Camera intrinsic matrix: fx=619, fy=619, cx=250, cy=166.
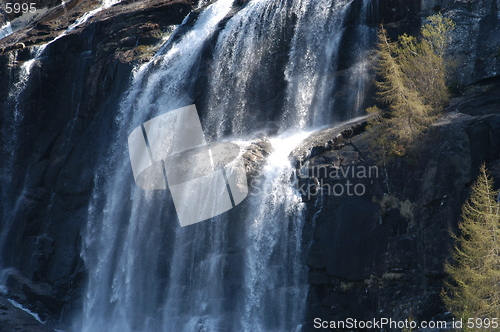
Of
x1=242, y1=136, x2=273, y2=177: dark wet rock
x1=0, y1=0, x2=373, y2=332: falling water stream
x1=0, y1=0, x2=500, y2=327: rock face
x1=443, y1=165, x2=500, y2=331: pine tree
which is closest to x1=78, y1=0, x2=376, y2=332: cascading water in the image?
x1=0, y1=0, x2=373, y2=332: falling water stream

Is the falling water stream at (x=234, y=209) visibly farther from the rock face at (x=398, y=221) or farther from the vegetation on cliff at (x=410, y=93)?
the vegetation on cliff at (x=410, y=93)

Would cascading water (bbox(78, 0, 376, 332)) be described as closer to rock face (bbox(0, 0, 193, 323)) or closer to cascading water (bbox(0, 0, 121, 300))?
rock face (bbox(0, 0, 193, 323))

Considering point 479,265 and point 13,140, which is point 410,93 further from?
point 13,140

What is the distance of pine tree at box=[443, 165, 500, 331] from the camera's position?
61.9ft

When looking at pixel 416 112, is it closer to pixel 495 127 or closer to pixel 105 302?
pixel 495 127

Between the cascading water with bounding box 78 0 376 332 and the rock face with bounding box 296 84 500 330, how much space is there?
1.30 metres

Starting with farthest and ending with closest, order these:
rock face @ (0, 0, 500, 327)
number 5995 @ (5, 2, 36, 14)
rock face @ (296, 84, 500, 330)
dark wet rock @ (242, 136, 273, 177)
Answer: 1. number 5995 @ (5, 2, 36, 14)
2. dark wet rock @ (242, 136, 273, 177)
3. rock face @ (0, 0, 500, 327)
4. rock face @ (296, 84, 500, 330)

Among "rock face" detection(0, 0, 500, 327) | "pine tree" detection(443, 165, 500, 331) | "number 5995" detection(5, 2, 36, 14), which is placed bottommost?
"pine tree" detection(443, 165, 500, 331)

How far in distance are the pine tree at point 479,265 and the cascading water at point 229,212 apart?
6551mm

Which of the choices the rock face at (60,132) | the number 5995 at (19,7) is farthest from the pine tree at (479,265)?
the number 5995 at (19,7)

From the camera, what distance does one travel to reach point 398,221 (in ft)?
78.6

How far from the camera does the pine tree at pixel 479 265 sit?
18859mm

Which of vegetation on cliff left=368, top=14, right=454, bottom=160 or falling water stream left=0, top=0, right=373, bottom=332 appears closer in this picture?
vegetation on cliff left=368, top=14, right=454, bottom=160

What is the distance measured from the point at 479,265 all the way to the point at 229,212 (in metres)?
11.7
